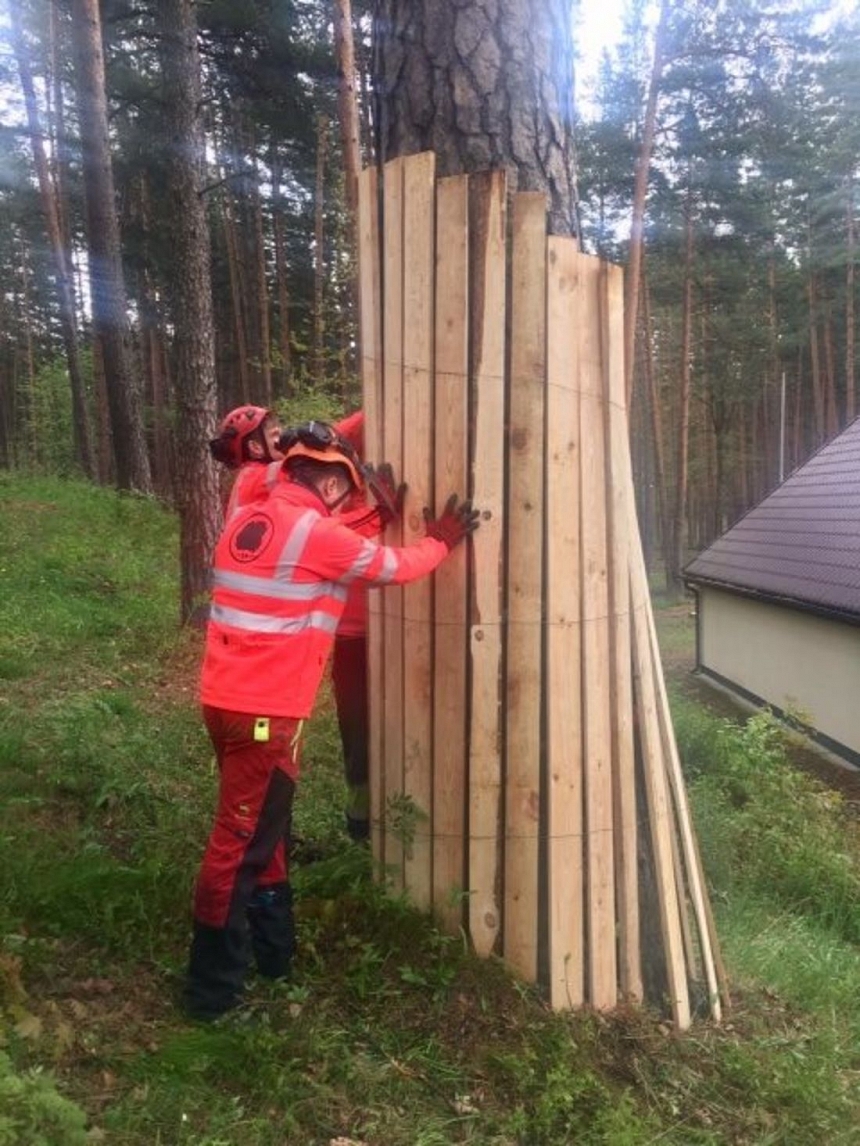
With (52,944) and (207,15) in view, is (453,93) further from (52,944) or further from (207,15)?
(207,15)

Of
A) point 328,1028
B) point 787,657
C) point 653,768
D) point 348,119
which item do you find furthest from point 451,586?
point 787,657

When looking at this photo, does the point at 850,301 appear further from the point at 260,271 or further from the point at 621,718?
the point at 621,718

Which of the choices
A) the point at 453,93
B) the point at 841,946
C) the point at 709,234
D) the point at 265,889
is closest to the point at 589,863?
the point at 265,889

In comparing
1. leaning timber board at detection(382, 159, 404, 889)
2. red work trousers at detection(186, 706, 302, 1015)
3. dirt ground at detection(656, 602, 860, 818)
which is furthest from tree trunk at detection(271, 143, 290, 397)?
red work trousers at detection(186, 706, 302, 1015)

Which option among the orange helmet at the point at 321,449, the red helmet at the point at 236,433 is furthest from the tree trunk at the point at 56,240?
the orange helmet at the point at 321,449

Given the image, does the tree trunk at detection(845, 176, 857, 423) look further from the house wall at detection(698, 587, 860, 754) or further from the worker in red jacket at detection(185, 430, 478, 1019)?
the worker in red jacket at detection(185, 430, 478, 1019)

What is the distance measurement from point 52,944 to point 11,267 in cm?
3596

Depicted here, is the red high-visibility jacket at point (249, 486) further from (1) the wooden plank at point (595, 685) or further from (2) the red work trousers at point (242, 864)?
(1) the wooden plank at point (595, 685)

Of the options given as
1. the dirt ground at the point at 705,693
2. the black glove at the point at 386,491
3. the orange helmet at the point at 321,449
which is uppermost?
the orange helmet at the point at 321,449

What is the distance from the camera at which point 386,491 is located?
3137 mm

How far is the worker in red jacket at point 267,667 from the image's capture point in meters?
2.91

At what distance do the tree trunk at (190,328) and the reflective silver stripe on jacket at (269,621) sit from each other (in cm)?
605

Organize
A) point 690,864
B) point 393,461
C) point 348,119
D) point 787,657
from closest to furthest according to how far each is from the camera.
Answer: point 393,461 → point 690,864 → point 348,119 → point 787,657

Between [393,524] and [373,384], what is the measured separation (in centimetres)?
48
